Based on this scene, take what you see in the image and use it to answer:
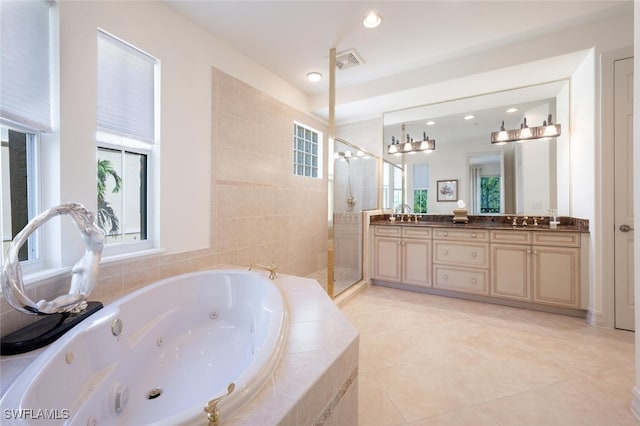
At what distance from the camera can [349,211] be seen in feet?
11.4

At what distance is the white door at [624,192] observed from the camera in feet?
6.83

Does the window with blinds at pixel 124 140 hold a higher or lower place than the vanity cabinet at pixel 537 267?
higher

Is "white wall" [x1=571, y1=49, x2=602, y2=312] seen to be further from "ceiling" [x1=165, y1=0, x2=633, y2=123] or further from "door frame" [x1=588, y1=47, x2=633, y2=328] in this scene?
"ceiling" [x1=165, y1=0, x2=633, y2=123]

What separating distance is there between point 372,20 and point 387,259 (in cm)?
252

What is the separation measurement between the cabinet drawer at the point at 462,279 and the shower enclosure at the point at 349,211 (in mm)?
956

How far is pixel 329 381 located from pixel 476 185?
3198 mm

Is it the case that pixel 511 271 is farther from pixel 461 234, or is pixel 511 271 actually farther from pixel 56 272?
pixel 56 272

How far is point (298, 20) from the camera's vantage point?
84.0 inches

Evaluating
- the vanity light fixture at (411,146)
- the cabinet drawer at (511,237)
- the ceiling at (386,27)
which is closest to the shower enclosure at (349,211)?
the vanity light fixture at (411,146)

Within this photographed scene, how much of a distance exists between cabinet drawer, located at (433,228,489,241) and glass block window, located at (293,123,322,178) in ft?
6.19

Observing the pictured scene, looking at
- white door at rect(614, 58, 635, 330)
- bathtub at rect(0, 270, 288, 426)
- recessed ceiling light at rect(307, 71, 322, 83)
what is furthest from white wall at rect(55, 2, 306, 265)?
white door at rect(614, 58, 635, 330)

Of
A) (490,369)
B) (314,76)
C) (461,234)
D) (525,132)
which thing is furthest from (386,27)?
(490,369)

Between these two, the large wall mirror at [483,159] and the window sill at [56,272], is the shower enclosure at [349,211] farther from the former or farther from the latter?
the window sill at [56,272]

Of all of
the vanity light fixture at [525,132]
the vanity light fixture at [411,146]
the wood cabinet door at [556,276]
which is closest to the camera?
the wood cabinet door at [556,276]
